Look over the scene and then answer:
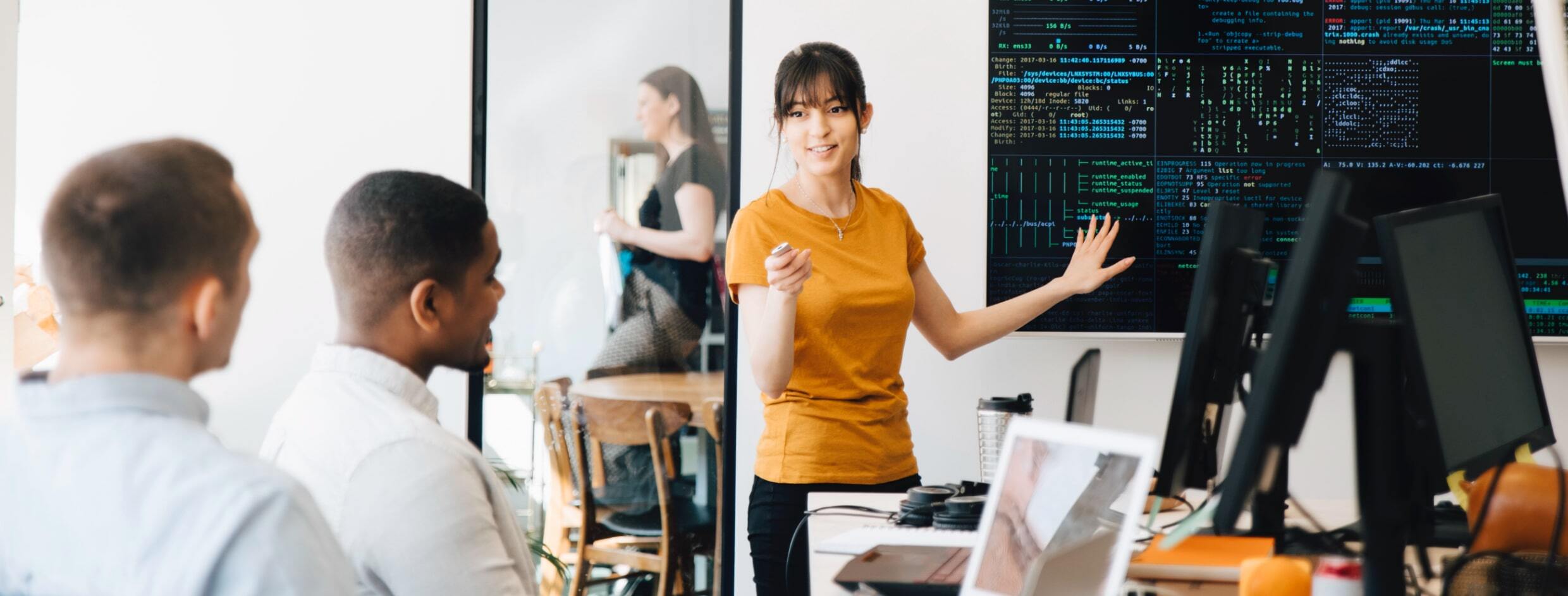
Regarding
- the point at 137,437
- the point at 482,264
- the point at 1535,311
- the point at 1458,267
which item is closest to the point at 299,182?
the point at 482,264

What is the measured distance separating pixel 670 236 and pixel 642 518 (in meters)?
0.76

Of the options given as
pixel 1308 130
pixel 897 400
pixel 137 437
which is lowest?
pixel 897 400

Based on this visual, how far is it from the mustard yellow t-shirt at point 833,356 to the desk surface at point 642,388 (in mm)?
1006

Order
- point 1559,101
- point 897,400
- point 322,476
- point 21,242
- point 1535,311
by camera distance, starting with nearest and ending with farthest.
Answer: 1. point 1559,101
2. point 322,476
3. point 897,400
4. point 1535,311
5. point 21,242

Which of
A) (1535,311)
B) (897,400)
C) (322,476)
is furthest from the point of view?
(1535,311)

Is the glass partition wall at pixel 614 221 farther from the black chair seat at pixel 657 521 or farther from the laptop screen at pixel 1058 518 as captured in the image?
the laptop screen at pixel 1058 518

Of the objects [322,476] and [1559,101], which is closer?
[1559,101]

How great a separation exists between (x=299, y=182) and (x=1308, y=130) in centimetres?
256

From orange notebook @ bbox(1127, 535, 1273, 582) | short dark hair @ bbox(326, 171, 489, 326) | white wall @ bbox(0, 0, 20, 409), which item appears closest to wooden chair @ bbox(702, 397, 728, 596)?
white wall @ bbox(0, 0, 20, 409)

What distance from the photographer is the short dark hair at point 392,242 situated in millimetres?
1292

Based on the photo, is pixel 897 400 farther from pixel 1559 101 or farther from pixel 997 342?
pixel 1559 101

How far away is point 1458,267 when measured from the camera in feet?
4.71

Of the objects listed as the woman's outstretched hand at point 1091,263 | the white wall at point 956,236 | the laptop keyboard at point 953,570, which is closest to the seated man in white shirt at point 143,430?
the laptop keyboard at point 953,570

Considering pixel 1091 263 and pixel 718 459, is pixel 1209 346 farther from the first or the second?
pixel 718 459
